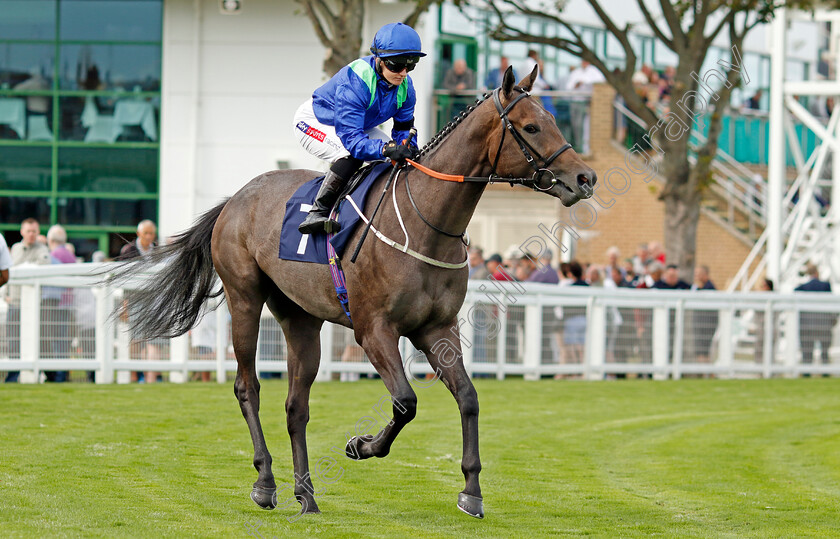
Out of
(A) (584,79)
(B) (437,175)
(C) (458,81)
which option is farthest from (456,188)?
(A) (584,79)

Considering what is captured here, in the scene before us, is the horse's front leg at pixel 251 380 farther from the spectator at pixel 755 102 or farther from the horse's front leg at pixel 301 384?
the spectator at pixel 755 102

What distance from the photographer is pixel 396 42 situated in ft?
18.0

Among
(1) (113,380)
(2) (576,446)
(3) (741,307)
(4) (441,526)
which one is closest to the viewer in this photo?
(4) (441,526)

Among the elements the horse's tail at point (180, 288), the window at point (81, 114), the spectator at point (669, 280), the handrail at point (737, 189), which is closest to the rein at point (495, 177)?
the horse's tail at point (180, 288)

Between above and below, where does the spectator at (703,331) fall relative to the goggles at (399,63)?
below

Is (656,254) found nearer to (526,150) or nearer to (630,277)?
(630,277)

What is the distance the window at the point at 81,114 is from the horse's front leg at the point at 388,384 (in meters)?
14.2

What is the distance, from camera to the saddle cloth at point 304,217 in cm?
562

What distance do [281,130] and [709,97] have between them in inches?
259

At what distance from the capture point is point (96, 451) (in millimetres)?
7234

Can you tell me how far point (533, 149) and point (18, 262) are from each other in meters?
8.51

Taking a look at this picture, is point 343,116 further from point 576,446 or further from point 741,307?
point 741,307

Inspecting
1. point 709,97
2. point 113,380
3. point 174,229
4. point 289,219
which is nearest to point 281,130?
point 174,229

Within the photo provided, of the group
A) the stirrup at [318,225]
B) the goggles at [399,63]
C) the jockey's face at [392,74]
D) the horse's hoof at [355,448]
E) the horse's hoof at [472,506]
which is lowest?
the horse's hoof at [472,506]
